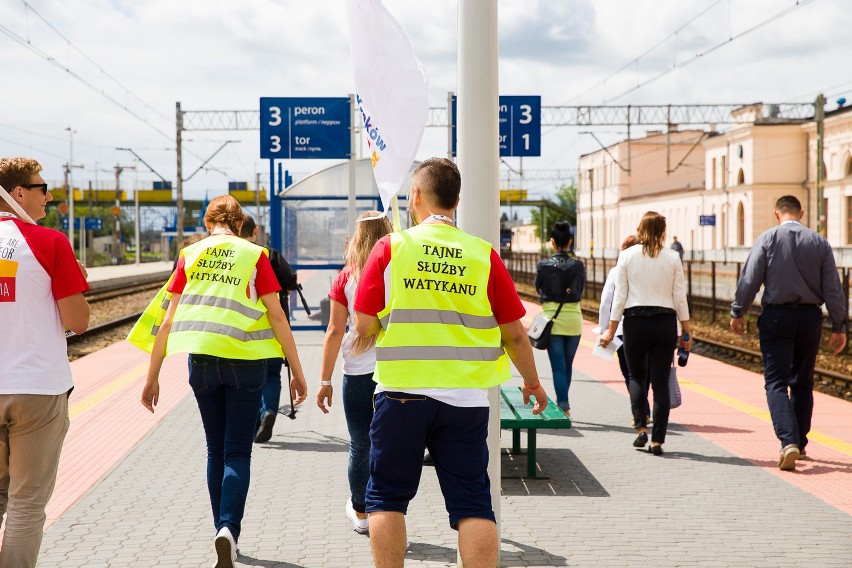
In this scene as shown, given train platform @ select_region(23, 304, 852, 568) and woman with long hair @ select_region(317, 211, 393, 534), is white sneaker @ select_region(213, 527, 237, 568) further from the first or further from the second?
woman with long hair @ select_region(317, 211, 393, 534)

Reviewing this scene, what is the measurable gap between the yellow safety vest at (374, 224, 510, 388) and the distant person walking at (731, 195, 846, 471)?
3.71 meters

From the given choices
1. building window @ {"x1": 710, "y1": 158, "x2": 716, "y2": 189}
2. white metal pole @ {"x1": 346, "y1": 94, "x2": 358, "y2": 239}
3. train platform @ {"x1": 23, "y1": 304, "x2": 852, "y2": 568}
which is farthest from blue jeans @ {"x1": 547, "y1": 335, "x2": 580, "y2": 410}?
building window @ {"x1": 710, "y1": 158, "x2": 716, "y2": 189}

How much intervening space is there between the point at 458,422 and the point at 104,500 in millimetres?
3147

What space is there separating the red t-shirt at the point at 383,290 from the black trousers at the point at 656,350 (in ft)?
11.8

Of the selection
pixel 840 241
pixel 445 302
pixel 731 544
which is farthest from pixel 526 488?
pixel 840 241

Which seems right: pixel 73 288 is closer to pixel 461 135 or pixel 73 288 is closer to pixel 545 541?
pixel 461 135

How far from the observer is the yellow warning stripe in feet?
31.0

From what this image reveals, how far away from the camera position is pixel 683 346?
7.54m

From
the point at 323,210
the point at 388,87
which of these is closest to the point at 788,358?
the point at 388,87

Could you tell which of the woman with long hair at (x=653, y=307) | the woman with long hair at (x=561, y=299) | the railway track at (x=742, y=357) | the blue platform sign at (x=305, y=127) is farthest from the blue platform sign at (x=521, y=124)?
the woman with long hair at (x=653, y=307)

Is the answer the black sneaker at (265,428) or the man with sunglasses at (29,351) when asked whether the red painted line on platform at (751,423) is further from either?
the man with sunglasses at (29,351)

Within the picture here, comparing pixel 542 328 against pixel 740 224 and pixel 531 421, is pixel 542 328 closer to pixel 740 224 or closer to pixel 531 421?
pixel 531 421

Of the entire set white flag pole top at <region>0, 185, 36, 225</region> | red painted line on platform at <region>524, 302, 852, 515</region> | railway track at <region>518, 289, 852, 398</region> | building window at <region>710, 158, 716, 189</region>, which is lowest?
railway track at <region>518, 289, 852, 398</region>

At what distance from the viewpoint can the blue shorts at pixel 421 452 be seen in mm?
3588
